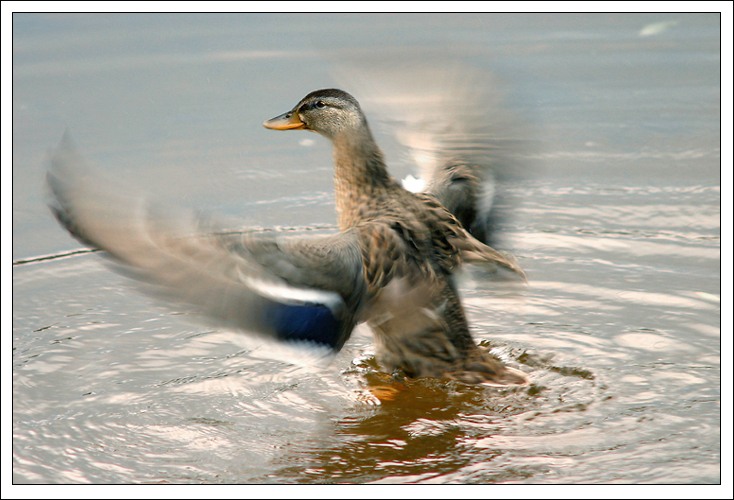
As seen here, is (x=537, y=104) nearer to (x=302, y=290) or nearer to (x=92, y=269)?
(x=92, y=269)

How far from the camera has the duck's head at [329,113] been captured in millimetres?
6082

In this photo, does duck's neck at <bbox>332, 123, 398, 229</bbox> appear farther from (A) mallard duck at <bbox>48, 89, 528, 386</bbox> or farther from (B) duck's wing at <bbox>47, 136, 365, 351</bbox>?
(B) duck's wing at <bbox>47, 136, 365, 351</bbox>

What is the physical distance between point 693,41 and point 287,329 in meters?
6.42

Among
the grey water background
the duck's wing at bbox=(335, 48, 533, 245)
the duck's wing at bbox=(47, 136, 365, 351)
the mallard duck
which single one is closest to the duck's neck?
the mallard duck

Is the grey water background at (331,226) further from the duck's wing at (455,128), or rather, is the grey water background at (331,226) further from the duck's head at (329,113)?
the duck's head at (329,113)

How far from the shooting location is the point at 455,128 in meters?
6.28

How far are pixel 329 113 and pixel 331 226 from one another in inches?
54.7

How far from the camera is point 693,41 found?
9805 mm

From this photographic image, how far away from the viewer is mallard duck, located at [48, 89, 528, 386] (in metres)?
4.43

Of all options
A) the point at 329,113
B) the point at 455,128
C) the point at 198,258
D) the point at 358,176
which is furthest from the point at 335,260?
the point at 455,128

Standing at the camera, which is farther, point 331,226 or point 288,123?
point 331,226

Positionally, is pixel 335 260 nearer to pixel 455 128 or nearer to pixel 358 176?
pixel 358 176

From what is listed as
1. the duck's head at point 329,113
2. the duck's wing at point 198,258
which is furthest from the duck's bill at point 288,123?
the duck's wing at point 198,258

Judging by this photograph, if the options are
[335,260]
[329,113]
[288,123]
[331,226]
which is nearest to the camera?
[335,260]
